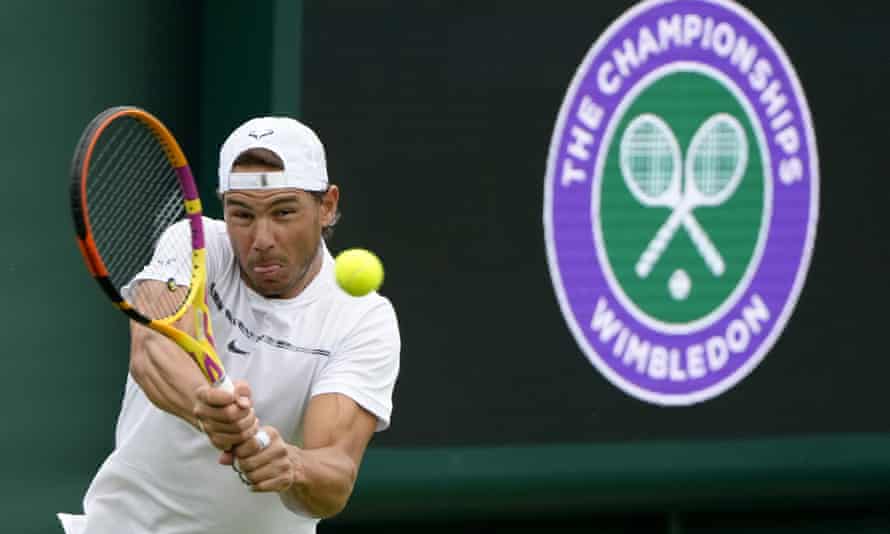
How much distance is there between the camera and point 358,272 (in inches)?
137

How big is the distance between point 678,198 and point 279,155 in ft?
7.00

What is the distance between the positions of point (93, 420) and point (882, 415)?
2.32 m

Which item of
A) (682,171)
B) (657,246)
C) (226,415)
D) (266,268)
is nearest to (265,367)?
(266,268)

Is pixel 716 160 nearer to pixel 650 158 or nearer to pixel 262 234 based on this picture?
pixel 650 158

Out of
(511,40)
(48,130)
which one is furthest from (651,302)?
(48,130)

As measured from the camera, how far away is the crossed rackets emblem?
17.9ft

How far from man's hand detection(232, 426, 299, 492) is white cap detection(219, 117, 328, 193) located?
55 cm

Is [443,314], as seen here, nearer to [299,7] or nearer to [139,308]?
[299,7]

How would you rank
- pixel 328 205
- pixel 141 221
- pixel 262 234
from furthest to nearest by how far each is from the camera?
pixel 141 221 < pixel 328 205 < pixel 262 234

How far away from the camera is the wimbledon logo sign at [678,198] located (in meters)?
5.39

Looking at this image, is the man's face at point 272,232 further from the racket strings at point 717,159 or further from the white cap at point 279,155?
the racket strings at point 717,159

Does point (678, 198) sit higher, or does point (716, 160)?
point (716, 160)

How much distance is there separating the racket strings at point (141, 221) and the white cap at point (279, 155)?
0.17 metres

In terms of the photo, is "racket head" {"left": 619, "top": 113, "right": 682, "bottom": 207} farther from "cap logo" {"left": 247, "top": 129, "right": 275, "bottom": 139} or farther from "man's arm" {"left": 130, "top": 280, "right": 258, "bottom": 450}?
"man's arm" {"left": 130, "top": 280, "right": 258, "bottom": 450}
